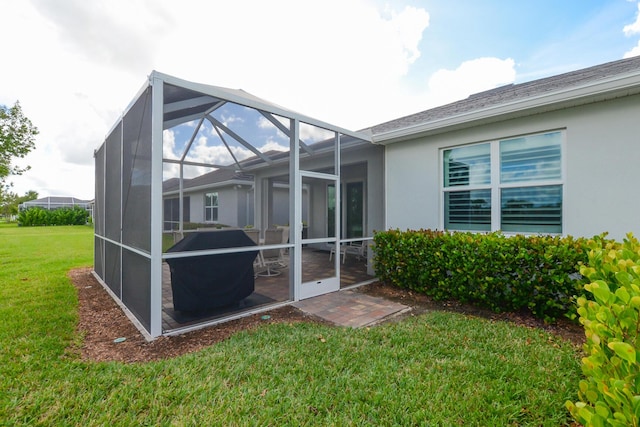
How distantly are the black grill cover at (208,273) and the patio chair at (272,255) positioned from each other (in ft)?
4.11

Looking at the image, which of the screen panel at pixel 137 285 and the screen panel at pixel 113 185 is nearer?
the screen panel at pixel 137 285

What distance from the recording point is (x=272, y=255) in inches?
255

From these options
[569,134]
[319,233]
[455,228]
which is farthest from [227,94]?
[569,134]

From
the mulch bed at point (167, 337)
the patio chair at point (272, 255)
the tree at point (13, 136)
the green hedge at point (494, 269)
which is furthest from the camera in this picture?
the tree at point (13, 136)

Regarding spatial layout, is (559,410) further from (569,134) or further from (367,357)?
(569,134)

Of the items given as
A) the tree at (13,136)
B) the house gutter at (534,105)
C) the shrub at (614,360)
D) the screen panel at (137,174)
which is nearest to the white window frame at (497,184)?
the house gutter at (534,105)

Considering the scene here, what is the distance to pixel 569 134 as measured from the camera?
4375mm

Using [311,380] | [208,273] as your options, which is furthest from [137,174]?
[311,380]

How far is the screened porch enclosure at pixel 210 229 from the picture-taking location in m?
3.75

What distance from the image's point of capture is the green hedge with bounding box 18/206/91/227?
30172 mm

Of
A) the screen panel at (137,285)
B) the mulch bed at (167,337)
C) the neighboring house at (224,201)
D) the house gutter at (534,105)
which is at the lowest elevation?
the mulch bed at (167,337)

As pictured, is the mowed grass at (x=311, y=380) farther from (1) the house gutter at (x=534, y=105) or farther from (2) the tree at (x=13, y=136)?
(2) the tree at (x=13, y=136)

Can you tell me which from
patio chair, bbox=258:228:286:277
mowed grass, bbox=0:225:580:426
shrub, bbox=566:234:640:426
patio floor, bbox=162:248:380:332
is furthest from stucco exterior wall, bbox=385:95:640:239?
patio chair, bbox=258:228:286:277

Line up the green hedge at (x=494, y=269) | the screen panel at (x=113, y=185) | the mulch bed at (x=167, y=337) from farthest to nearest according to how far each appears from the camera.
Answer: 1. the screen panel at (x=113, y=185)
2. the green hedge at (x=494, y=269)
3. the mulch bed at (x=167, y=337)
